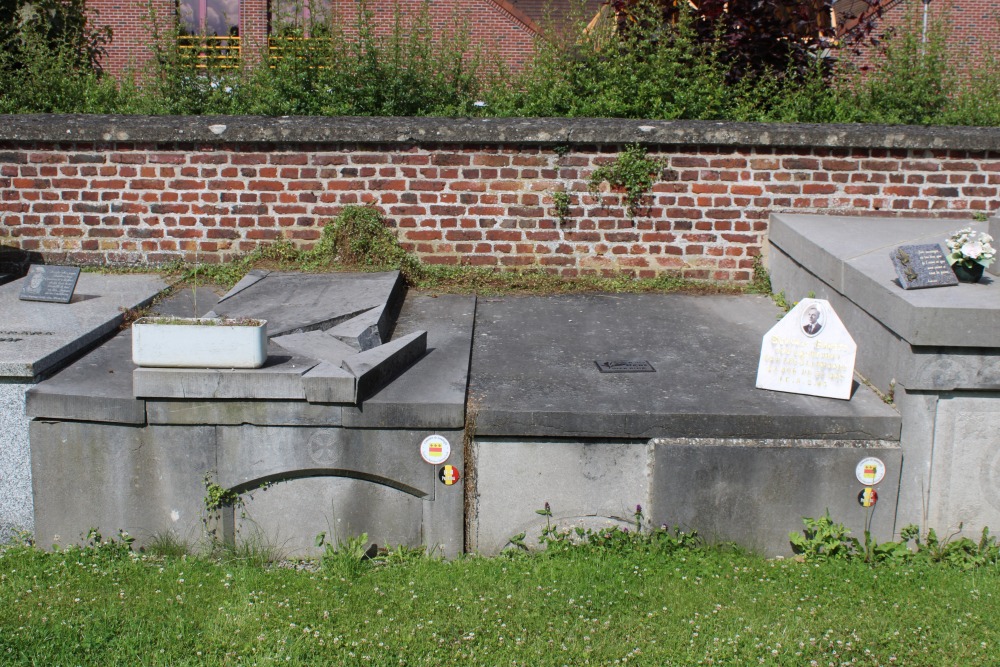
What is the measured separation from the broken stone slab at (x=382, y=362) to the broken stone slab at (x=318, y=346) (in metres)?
0.09

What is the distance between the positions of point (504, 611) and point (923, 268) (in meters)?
2.64

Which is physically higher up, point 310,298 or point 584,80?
point 584,80

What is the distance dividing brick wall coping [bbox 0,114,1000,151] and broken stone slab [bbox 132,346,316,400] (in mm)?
3016

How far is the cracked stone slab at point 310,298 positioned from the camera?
5152 millimetres

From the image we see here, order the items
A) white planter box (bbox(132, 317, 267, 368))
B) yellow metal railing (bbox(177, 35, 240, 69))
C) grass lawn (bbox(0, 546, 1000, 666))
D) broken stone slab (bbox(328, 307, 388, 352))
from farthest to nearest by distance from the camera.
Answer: yellow metal railing (bbox(177, 35, 240, 69)) → broken stone slab (bbox(328, 307, 388, 352)) → white planter box (bbox(132, 317, 267, 368)) → grass lawn (bbox(0, 546, 1000, 666))

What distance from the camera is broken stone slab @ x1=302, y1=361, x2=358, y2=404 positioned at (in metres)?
4.07

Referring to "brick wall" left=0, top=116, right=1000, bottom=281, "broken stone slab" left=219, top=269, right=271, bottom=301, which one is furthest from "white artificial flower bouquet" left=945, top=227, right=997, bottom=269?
"broken stone slab" left=219, top=269, right=271, bottom=301

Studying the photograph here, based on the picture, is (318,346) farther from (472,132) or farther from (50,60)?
(50,60)

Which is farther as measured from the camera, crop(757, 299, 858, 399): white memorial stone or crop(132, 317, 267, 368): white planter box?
crop(757, 299, 858, 399): white memorial stone

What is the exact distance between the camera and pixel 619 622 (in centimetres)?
351

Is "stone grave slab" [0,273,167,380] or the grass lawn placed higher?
"stone grave slab" [0,273,167,380]

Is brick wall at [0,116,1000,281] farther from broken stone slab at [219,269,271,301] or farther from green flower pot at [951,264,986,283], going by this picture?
green flower pot at [951,264,986,283]

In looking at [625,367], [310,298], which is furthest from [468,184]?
[625,367]

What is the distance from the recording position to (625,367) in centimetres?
485
